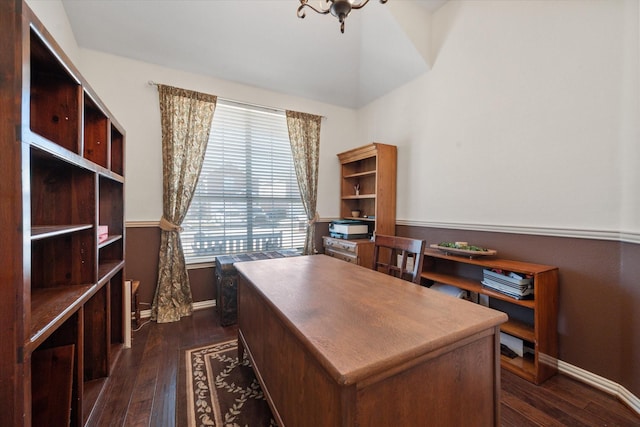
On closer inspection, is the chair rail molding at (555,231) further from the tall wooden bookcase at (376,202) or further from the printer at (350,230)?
the printer at (350,230)

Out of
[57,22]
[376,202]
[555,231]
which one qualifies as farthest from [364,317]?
[57,22]

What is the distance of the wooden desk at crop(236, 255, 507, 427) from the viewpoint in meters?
0.69

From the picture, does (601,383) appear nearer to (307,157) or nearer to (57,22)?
(307,157)

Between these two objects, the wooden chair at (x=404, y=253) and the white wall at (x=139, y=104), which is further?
the white wall at (x=139, y=104)

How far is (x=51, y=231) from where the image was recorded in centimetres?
102

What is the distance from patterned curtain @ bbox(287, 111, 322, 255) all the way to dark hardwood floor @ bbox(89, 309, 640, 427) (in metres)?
2.05

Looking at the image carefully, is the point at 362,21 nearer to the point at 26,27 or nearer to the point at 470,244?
the point at 470,244

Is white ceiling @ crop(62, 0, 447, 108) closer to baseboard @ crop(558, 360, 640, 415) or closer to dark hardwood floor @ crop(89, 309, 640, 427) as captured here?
dark hardwood floor @ crop(89, 309, 640, 427)

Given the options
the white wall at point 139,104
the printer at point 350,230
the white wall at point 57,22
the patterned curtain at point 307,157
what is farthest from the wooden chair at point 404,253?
the white wall at point 57,22

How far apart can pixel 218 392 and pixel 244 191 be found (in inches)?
85.6

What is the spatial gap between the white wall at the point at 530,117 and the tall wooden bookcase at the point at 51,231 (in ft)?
9.27

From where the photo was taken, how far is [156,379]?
172 centimetres

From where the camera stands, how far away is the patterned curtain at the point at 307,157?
3447 mm

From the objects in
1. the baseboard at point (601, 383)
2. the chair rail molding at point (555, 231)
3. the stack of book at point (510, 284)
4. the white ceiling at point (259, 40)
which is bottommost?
the baseboard at point (601, 383)
